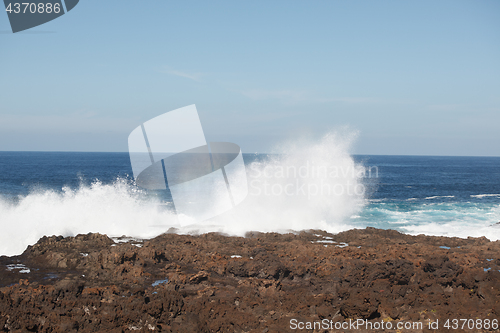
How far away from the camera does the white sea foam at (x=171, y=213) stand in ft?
55.0

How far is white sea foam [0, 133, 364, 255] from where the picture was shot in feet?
55.0

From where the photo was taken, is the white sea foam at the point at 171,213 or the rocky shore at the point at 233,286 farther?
the white sea foam at the point at 171,213

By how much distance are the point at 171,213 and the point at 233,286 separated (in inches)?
515

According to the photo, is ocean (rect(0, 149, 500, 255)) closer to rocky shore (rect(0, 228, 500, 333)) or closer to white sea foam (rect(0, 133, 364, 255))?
white sea foam (rect(0, 133, 364, 255))

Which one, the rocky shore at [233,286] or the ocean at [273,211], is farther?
the ocean at [273,211]

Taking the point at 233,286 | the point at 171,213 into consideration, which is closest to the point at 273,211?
the point at 171,213

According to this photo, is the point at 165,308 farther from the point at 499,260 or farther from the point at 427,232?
the point at 427,232

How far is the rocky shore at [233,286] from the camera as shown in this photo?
7051 millimetres

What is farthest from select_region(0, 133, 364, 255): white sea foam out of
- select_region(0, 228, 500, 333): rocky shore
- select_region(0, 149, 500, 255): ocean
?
select_region(0, 228, 500, 333): rocky shore

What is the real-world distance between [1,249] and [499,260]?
725 inches

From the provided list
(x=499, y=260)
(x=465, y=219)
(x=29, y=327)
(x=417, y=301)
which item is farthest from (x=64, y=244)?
(x=465, y=219)

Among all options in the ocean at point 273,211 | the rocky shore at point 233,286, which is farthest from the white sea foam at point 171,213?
the rocky shore at point 233,286

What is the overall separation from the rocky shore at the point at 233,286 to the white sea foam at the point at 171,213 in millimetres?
3844

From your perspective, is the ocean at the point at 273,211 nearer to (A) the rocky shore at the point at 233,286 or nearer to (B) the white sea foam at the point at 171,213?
(B) the white sea foam at the point at 171,213
